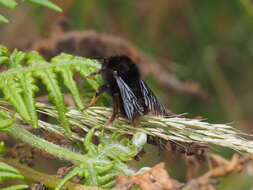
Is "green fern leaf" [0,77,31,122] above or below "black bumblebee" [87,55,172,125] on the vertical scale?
below

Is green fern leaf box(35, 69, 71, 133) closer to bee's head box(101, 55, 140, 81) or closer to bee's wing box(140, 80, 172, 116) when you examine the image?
bee's head box(101, 55, 140, 81)

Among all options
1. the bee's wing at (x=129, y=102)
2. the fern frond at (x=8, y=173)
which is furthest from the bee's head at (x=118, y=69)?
the fern frond at (x=8, y=173)

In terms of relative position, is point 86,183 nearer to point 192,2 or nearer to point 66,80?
point 66,80

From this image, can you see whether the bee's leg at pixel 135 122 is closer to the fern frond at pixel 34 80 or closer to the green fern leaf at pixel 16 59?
the fern frond at pixel 34 80

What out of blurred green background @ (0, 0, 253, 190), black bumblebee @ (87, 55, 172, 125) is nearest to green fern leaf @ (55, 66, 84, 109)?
black bumblebee @ (87, 55, 172, 125)

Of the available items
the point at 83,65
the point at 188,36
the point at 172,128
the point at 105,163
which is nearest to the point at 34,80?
the point at 83,65

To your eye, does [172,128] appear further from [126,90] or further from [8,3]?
[8,3]

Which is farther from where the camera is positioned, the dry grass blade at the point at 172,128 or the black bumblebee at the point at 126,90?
the black bumblebee at the point at 126,90
